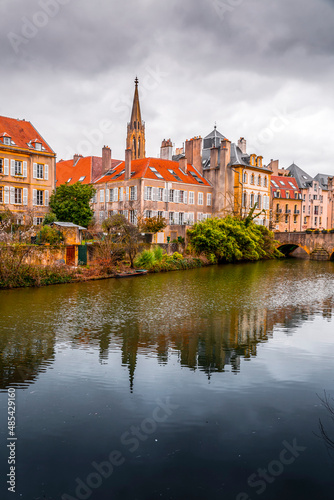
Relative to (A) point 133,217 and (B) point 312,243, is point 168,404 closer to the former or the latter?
(A) point 133,217

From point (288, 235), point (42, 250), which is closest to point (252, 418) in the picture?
point (42, 250)

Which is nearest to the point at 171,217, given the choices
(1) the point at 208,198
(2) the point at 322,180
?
(1) the point at 208,198

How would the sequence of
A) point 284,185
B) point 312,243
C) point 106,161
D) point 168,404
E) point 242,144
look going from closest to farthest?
point 168,404 → point 106,161 → point 312,243 → point 242,144 → point 284,185

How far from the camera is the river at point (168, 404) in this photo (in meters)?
6.65

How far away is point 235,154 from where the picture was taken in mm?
57031

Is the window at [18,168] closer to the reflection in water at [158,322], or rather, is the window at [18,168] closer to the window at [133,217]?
the window at [133,217]

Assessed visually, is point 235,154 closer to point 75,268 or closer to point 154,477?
point 75,268

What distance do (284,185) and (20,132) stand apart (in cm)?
4620

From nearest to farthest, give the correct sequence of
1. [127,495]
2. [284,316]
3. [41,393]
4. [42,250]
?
1. [127,495]
2. [41,393]
3. [284,316]
4. [42,250]

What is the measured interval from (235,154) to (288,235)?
12.1 meters

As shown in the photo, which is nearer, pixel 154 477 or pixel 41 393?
pixel 154 477

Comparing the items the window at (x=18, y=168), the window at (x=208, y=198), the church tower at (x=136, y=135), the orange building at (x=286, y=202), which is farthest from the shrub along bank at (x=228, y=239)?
the church tower at (x=136, y=135)

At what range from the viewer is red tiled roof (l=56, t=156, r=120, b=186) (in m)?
55.8

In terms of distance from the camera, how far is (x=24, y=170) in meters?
40.5
